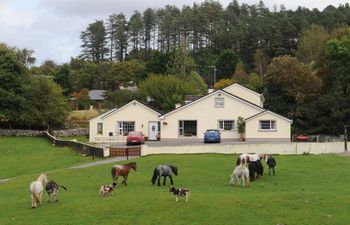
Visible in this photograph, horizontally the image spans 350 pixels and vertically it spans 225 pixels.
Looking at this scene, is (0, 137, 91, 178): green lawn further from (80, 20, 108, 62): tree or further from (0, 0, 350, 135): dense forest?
(80, 20, 108, 62): tree

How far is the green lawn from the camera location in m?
42.3

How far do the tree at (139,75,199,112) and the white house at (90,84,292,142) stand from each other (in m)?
12.7

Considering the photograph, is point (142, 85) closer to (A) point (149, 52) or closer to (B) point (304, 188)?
(B) point (304, 188)

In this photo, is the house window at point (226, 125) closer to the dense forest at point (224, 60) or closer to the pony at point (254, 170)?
the dense forest at point (224, 60)

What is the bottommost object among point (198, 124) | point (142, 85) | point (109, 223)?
point (109, 223)

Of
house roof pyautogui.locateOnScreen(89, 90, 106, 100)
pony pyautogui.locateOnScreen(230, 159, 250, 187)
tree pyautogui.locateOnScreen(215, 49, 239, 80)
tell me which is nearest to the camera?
pony pyautogui.locateOnScreen(230, 159, 250, 187)

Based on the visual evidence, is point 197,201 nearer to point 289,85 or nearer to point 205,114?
point 205,114

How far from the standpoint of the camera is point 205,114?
207ft

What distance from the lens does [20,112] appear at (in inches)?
3162

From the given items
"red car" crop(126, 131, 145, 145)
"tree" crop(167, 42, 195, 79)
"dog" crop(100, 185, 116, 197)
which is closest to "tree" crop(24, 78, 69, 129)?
"red car" crop(126, 131, 145, 145)

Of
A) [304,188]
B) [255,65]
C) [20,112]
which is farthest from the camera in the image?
[255,65]

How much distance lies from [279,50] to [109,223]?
12091cm

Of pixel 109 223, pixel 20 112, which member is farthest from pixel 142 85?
pixel 109 223

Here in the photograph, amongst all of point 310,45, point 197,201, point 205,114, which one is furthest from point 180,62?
point 197,201
